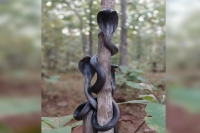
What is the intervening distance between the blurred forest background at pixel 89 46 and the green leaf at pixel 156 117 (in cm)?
48

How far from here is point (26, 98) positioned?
39 cm

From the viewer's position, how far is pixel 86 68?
35.4 inches

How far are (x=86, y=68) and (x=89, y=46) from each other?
276cm

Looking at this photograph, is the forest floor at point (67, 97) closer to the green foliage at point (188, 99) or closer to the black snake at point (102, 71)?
the black snake at point (102, 71)

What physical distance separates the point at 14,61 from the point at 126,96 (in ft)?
7.48

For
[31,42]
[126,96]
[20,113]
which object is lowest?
[126,96]

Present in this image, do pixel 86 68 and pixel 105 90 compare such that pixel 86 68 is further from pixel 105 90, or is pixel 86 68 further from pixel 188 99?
pixel 188 99

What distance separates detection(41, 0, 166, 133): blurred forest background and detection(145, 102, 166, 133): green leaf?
48cm

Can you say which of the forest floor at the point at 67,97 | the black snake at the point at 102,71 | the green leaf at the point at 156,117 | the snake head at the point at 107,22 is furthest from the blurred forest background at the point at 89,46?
the snake head at the point at 107,22

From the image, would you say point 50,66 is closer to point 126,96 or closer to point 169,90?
point 126,96

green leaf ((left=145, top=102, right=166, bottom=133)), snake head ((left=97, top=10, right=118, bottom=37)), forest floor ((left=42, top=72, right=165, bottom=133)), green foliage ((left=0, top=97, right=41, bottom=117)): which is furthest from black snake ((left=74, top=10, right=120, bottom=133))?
forest floor ((left=42, top=72, right=165, bottom=133))

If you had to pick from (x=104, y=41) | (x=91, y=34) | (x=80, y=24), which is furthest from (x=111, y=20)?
(x=80, y=24)

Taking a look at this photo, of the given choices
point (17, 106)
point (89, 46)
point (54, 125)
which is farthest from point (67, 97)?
point (17, 106)

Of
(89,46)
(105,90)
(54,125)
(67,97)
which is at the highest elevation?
(89,46)
